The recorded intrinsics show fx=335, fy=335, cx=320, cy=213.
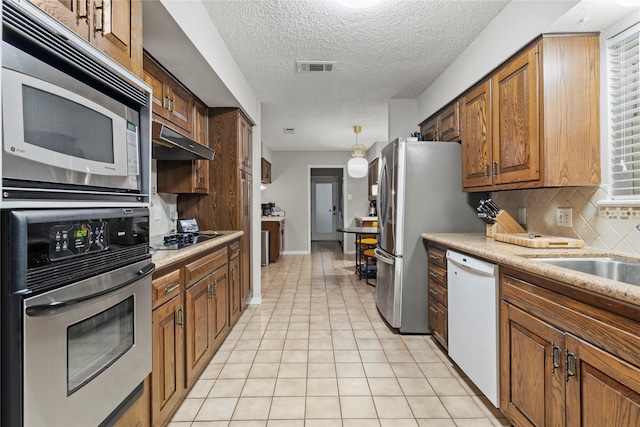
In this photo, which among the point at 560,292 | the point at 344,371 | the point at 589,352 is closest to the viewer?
the point at 589,352

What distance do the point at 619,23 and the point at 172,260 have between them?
258 centimetres

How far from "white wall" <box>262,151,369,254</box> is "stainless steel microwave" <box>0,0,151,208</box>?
671cm

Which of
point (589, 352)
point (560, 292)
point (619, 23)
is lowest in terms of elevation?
point (589, 352)

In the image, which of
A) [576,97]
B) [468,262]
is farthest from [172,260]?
[576,97]

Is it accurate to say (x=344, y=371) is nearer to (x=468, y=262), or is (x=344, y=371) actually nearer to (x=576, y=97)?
(x=468, y=262)

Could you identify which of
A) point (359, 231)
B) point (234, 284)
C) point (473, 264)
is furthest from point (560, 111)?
point (359, 231)

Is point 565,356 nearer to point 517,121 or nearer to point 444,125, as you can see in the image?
point 517,121

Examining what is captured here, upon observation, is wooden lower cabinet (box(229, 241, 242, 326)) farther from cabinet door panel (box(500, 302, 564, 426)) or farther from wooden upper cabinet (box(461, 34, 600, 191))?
wooden upper cabinet (box(461, 34, 600, 191))

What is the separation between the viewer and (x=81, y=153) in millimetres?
975

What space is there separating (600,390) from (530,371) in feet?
1.27

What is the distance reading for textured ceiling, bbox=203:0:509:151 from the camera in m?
2.24

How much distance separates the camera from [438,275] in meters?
2.62

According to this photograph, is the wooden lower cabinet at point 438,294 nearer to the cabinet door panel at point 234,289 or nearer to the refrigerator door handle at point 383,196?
the refrigerator door handle at point 383,196

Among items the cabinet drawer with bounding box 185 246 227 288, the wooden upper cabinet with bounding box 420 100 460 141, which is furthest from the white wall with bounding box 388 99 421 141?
the cabinet drawer with bounding box 185 246 227 288
